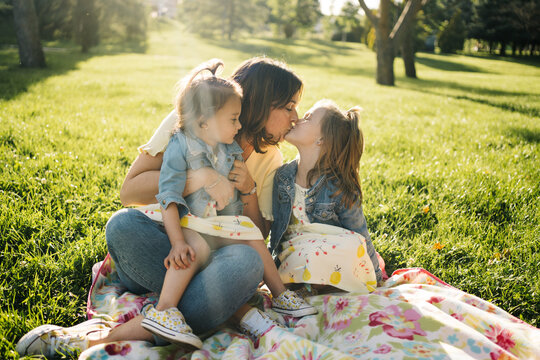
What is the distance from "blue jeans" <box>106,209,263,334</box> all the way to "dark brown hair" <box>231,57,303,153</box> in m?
0.78

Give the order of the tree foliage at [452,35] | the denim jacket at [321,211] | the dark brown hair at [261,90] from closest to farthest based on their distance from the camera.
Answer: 1. the dark brown hair at [261,90]
2. the denim jacket at [321,211]
3. the tree foliage at [452,35]

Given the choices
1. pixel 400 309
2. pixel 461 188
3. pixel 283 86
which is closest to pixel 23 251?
pixel 283 86

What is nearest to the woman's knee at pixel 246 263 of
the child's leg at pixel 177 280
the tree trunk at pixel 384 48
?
the child's leg at pixel 177 280

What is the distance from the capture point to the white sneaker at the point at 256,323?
1.93 m

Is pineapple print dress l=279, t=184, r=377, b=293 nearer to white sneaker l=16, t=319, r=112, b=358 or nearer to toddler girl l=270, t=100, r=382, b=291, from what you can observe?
toddler girl l=270, t=100, r=382, b=291

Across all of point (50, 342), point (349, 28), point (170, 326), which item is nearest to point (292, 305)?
point (170, 326)

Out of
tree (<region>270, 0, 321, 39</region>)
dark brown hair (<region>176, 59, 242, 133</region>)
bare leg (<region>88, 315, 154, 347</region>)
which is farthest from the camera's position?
tree (<region>270, 0, 321, 39</region>)

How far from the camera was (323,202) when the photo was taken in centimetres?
250

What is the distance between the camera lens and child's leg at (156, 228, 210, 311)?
1.80 meters

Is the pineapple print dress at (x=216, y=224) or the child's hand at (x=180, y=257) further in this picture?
the pineapple print dress at (x=216, y=224)

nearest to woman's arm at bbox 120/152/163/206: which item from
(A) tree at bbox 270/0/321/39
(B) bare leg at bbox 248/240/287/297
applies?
(B) bare leg at bbox 248/240/287/297

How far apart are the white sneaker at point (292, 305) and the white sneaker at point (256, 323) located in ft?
0.31

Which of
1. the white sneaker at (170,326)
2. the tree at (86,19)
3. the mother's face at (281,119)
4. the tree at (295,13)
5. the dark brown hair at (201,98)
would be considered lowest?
the white sneaker at (170,326)

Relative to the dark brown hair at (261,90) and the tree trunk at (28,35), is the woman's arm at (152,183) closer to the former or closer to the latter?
the dark brown hair at (261,90)
